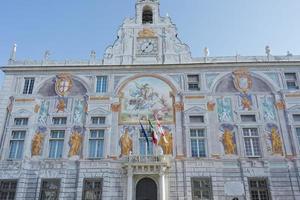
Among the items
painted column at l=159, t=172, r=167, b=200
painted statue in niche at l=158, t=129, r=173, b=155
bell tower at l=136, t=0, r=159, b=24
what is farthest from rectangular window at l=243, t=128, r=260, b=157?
bell tower at l=136, t=0, r=159, b=24

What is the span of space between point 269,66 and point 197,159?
9732 millimetres

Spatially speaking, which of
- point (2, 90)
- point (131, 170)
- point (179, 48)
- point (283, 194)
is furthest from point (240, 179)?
point (2, 90)

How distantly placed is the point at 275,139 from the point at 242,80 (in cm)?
518

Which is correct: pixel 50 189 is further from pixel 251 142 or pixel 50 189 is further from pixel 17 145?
pixel 251 142

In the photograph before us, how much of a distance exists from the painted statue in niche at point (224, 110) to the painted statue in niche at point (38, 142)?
Result: 12.9m

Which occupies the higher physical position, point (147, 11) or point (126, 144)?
point (147, 11)

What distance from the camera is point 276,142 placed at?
71.2 ft

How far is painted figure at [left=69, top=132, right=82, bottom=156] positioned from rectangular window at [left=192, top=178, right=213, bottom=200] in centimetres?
836

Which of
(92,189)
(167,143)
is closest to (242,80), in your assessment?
(167,143)

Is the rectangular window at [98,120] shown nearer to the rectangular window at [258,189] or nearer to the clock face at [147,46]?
the clock face at [147,46]

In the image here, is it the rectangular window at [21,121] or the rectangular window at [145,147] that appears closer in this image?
the rectangular window at [145,147]

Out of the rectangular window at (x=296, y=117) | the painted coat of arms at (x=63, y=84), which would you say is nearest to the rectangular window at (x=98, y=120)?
the painted coat of arms at (x=63, y=84)

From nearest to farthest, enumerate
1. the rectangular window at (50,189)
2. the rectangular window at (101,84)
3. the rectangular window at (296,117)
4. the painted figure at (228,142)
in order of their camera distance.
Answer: the rectangular window at (50,189)
the painted figure at (228,142)
the rectangular window at (296,117)
the rectangular window at (101,84)

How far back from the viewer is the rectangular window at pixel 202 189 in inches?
804
